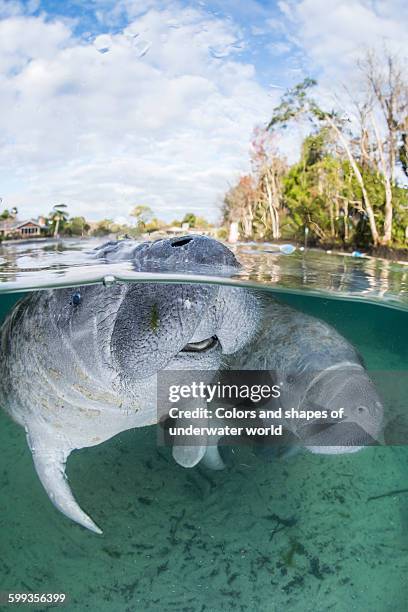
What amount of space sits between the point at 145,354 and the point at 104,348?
274mm

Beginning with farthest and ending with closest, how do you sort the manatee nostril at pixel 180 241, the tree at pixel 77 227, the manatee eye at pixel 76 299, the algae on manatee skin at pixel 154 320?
the tree at pixel 77 227
the manatee nostril at pixel 180 241
the manatee eye at pixel 76 299
the algae on manatee skin at pixel 154 320

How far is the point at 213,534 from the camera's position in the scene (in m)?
3.33

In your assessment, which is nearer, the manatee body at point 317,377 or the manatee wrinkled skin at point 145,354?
the manatee wrinkled skin at point 145,354

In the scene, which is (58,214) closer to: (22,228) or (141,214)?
(22,228)

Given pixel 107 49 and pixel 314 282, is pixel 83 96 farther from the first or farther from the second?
pixel 314 282

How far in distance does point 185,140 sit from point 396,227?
8.75 ft

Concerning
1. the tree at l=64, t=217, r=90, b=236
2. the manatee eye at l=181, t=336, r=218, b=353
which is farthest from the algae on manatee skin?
the tree at l=64, t=217, r=90, b=236

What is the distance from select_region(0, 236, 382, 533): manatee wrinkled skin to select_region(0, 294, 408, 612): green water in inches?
24.6

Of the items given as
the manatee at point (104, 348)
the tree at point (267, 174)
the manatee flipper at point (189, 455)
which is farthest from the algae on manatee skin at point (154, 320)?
the tree at point (267, 174)

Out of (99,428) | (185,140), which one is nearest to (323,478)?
(99,428)

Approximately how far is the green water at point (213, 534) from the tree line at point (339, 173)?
237 cm

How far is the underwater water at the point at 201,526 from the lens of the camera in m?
3.04

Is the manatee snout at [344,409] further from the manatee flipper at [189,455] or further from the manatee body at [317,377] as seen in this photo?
the manatee flipper at [189,455]

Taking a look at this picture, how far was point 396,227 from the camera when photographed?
487 cm
